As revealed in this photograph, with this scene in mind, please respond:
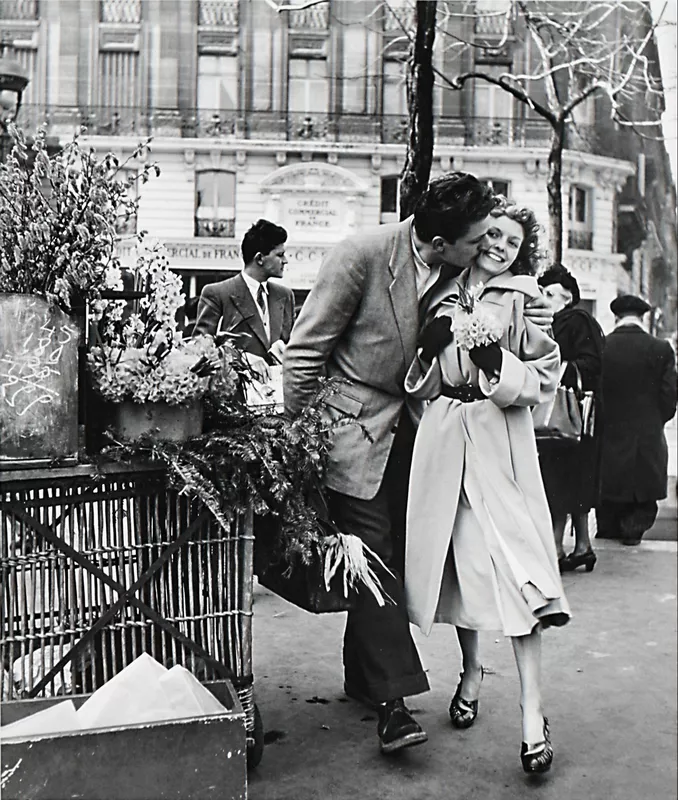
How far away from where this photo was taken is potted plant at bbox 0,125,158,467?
1916 mm

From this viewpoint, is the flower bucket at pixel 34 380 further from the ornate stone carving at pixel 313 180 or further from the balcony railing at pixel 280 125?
the ornate stone carving at pixel 313 180

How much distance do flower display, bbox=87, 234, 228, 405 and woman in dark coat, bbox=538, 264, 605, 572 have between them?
1.97m

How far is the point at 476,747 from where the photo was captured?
2375 millimetres

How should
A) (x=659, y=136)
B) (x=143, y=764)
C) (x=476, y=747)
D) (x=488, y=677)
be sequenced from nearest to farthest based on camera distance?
(x=143, y=764)
(x=476, y=747)
(x=488, y=677)
(x=659, y=136)

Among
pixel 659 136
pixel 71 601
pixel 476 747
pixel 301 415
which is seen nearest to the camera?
pixel 71 601

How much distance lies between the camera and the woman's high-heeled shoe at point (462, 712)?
2.50 m

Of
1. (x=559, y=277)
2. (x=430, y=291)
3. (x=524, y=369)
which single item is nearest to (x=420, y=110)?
(x=559, y=277)

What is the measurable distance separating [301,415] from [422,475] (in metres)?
0.42

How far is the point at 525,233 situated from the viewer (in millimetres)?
2510

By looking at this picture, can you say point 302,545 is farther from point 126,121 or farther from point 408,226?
point 126,121

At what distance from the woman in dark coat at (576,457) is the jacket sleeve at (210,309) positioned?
1384 mm

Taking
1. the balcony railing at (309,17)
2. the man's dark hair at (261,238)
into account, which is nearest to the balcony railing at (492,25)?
the balcony railing at (309,17)

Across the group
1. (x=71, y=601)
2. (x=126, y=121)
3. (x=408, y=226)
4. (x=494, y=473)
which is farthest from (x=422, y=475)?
(x=126, y=121)

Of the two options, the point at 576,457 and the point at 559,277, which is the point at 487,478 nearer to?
the point at 559,277
